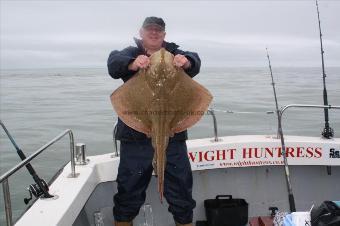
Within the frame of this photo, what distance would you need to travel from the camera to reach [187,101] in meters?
3.30

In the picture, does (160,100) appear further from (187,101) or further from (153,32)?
(153,32)

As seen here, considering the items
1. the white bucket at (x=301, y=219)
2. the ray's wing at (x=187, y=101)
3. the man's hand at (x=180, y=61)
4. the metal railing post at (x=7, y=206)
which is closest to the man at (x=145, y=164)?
the man's hand at (x=180, y=61)

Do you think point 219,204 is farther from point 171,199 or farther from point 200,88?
point 200,88

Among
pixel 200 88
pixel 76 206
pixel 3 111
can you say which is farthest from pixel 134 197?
pixel 3 111

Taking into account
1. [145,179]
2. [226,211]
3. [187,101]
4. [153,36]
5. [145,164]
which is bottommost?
[226,211]

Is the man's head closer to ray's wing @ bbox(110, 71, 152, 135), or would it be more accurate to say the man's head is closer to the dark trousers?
ray's wing @ bbox(110, 71, 152, 135)

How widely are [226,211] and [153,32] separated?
8.12 ft

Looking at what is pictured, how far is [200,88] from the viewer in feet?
10.8

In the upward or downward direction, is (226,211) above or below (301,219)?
below

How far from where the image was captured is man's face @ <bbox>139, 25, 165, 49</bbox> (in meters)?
3.85

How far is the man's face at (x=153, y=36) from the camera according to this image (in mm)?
3853

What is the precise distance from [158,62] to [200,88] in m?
0.40

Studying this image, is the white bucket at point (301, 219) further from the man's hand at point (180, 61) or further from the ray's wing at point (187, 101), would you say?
the man's hand at point (180, 61)

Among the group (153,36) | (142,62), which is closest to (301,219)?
(142,62)
